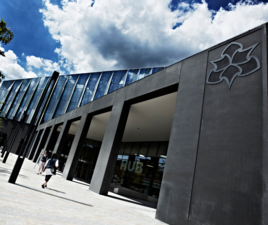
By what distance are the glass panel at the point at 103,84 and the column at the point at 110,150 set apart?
31.8 metres

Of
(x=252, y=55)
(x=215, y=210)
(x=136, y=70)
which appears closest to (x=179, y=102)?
(x=252, y=55)

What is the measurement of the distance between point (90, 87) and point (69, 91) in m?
5.07

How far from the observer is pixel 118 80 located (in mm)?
43188

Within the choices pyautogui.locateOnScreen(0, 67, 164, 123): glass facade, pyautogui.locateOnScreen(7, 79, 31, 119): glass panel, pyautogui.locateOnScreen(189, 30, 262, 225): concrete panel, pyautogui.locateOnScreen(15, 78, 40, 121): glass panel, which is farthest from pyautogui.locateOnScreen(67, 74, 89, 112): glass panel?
pyautogui.locateOnScreen(189, 30, 262, 225): concrete panel

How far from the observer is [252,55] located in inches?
227

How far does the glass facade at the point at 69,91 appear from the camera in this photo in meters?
42.6

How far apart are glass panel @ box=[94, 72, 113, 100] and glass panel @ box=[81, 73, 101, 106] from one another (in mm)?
1221

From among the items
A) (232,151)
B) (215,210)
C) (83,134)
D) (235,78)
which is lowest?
(215,210)

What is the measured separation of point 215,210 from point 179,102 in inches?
155

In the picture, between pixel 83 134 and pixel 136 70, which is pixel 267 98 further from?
pixel 136 70

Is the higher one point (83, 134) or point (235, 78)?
point (235, 78)

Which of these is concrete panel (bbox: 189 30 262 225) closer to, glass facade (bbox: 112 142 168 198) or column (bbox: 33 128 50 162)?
glass facade (bbox: 112 142 168 198)

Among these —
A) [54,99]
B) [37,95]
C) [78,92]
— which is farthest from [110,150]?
[37,95]

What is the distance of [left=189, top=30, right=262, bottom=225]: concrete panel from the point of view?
459cm
